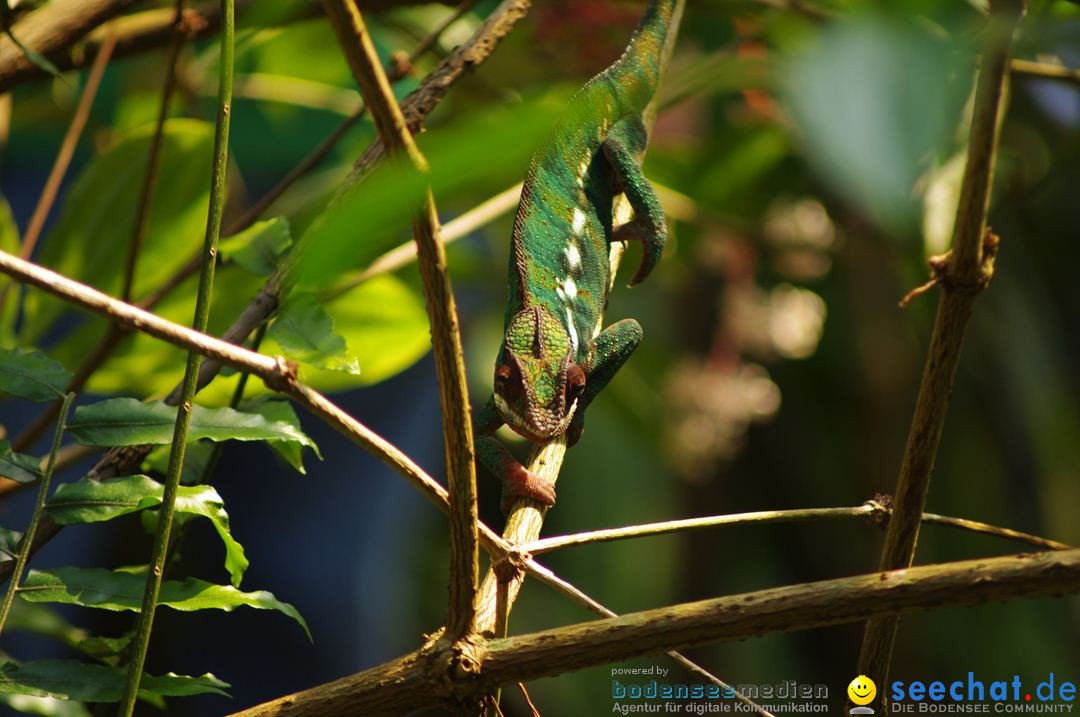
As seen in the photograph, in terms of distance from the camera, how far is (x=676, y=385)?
2.54 meters

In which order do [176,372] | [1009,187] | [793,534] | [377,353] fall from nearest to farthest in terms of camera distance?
1. [176,372]
2. [377,353]
3. [1009,187]
4. [793,534]

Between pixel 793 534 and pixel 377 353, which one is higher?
pixel 793 534

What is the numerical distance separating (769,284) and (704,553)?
0.78m

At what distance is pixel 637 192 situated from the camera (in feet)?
4.47

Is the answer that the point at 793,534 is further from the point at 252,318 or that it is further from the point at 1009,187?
the point at 252,318

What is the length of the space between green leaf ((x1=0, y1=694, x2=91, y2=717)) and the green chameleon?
475 millimetres

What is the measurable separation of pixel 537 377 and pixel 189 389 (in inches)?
21.9

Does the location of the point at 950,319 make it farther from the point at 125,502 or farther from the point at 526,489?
the point at 125,502

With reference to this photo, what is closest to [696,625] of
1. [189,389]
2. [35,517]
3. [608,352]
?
[189,389]

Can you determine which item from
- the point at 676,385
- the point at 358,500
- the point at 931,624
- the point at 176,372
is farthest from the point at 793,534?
the point at 176,372

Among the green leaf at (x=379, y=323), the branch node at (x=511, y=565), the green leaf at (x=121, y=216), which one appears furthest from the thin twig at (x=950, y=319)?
the green leaf at (x=121, y=216)

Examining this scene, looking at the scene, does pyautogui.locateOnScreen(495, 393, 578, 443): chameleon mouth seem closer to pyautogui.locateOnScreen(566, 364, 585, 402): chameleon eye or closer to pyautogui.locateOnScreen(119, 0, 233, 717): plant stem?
pyautogui.locateOnScreen(566, 364, 585, 402): chameleon eye

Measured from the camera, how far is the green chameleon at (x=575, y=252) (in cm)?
120

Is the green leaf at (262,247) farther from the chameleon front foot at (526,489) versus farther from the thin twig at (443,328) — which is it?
the thin twig at (443,328)
